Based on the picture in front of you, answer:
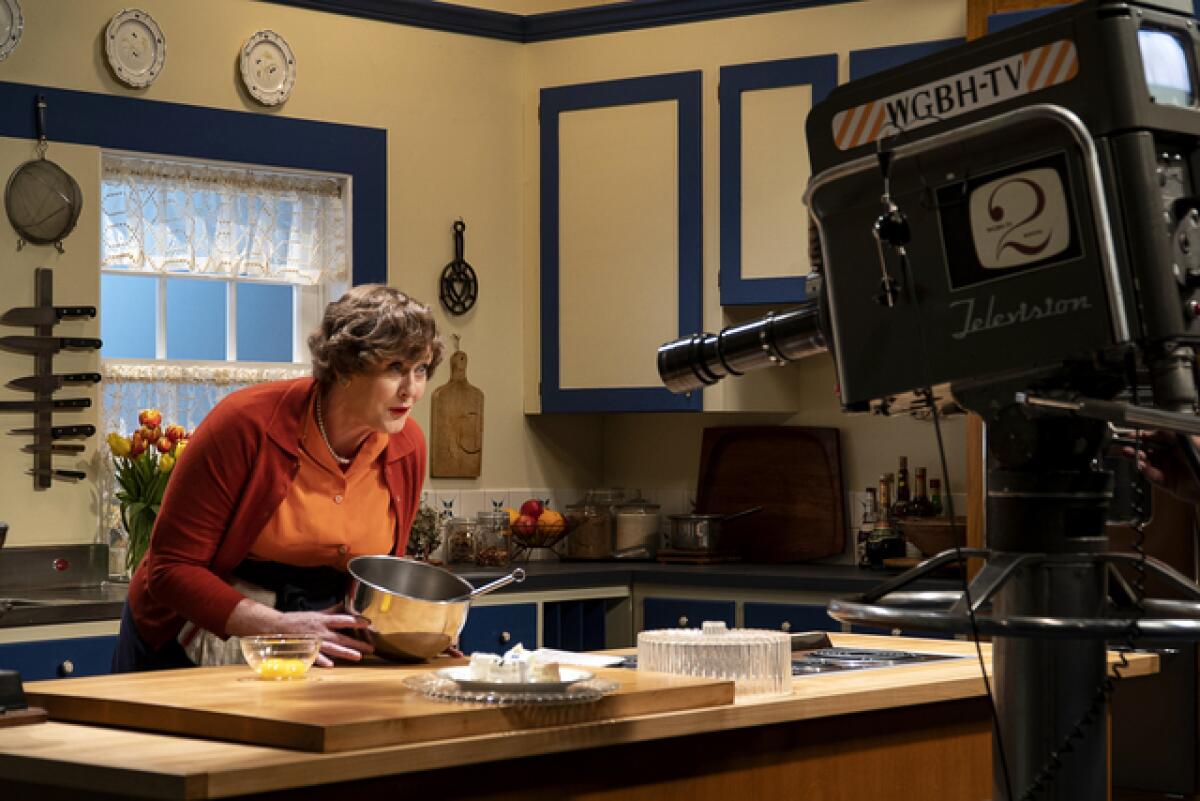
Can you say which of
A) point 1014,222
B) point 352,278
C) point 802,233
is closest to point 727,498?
point 802,233

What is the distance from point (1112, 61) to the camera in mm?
1127

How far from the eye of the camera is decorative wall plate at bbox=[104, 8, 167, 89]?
14.7ft

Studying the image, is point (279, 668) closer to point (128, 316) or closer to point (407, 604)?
point (407, 604)

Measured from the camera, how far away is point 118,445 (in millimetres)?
4305

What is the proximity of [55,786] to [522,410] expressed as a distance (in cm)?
375

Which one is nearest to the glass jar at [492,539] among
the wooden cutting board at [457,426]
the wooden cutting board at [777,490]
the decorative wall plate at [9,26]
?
the wooden cutting board at [457,426]

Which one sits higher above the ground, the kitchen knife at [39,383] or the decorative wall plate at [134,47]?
the decorative wall plate at [134,47]

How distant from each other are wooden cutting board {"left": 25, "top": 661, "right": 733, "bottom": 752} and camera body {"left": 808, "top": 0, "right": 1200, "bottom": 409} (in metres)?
0.67

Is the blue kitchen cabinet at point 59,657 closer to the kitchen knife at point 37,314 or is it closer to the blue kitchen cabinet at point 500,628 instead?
the kitchen knife at point 37,314

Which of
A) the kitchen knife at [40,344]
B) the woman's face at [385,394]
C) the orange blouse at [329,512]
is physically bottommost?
the orange blouse at [329,512]

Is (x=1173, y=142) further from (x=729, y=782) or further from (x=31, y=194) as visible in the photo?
(x=31, y=194)

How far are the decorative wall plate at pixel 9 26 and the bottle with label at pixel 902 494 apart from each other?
8.93ft

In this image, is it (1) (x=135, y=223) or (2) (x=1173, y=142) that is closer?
(2) (x=1173, y=142)

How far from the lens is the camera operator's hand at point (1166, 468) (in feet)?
4.26
